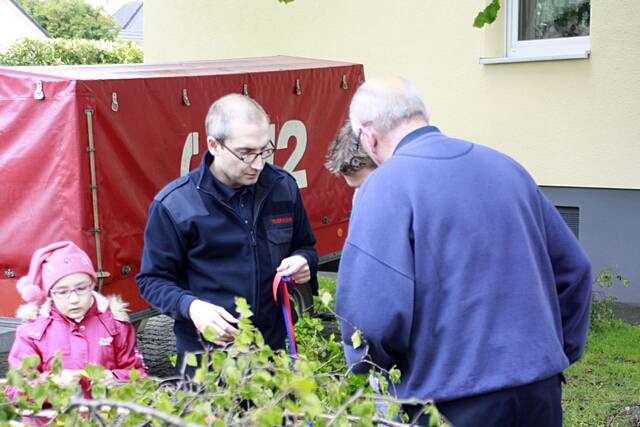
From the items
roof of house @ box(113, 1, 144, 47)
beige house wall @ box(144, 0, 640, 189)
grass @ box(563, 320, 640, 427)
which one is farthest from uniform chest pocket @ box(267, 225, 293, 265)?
roof of house @ box(113, 1, 144, 47)

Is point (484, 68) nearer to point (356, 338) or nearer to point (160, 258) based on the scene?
Answer: point (160, 258)

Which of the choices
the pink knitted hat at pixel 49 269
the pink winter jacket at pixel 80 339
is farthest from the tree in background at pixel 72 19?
the pink winter jacket at pixel 80 339

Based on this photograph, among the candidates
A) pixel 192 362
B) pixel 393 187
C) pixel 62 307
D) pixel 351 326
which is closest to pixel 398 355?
pixel 351 326

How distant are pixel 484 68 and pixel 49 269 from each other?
672 centimetres

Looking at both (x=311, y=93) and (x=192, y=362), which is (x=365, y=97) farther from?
(x=311, y=93)

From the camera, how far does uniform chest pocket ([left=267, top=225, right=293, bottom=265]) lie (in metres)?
3.92

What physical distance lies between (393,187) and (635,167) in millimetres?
7001

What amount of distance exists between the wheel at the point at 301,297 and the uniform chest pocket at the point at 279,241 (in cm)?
14

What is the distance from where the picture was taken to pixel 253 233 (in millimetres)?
3836

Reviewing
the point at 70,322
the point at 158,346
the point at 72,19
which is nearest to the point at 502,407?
the point at 70,322

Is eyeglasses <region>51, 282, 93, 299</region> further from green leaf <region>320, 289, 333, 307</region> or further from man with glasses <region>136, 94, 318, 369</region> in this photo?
green leaf <region>320, 289, 333, 307</region>

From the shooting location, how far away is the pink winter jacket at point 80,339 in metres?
4.07

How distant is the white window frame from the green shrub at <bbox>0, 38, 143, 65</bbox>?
23.7 meters

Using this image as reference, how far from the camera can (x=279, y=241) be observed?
395 centimetres
